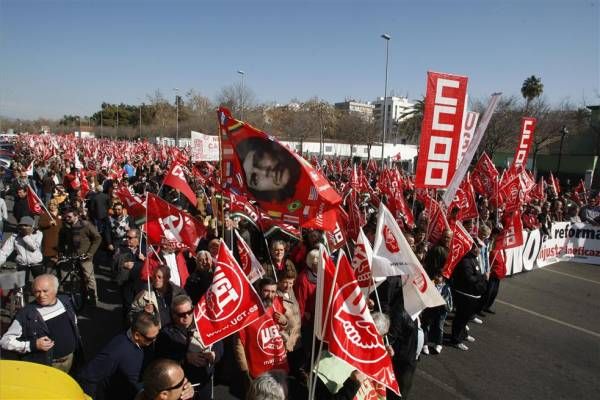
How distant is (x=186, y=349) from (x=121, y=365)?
645mm

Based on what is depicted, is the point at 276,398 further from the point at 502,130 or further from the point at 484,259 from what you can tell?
the point at 502,130

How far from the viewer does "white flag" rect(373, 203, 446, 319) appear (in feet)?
13.1

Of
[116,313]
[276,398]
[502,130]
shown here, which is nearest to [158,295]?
[276,398]

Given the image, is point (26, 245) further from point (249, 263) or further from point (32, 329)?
point (249, 263)

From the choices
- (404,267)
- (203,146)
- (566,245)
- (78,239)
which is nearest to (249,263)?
(404,267)

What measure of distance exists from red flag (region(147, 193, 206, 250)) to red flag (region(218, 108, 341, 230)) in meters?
1.02

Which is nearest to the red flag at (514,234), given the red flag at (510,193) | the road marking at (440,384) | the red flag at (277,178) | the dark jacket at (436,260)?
the red flag at (510,193)

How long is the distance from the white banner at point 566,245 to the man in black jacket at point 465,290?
543 centimetres

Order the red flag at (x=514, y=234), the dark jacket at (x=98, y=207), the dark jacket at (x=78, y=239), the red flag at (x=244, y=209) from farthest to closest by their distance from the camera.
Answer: the dark jacket at (x=98, y=207) < the red flag at (x=514, y=234) < the red flag at (x=244, y=209) < the dark jacket at (x=78, y=239)

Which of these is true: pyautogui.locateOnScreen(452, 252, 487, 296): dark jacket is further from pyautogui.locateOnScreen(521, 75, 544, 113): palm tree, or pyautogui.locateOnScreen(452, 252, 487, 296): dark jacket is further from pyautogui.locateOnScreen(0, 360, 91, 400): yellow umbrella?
pyautogui.locateOnScreen(521, 75, 544, 113): palm tree

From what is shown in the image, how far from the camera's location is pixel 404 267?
4129mm

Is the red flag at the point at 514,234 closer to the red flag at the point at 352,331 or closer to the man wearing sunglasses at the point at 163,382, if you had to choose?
the red flag at the point at 352,331

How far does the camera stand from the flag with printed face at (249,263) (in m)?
4.67

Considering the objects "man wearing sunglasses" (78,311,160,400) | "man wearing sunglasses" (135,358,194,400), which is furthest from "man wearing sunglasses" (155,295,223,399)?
"man wearing sunglasses" (135,358,194,400)
